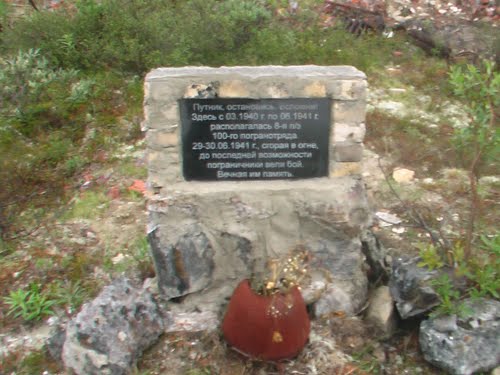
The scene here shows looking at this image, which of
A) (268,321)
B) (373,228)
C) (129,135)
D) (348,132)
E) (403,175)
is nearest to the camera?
(268,321)

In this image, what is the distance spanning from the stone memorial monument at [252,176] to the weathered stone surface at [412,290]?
0.30 meters

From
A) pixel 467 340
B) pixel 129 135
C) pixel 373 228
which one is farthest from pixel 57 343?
pixel 129 135

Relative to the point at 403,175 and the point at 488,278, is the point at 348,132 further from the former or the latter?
the point at 403,175

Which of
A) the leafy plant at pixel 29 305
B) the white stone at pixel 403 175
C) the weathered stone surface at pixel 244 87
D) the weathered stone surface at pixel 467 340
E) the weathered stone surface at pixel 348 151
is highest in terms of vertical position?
the weathered stone surface at pixel 244 87

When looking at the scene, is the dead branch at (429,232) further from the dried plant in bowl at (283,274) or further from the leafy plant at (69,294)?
the leafy plant at (69,294)

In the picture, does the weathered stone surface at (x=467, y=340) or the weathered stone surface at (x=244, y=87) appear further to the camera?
the weathered stone surface at (x=244, y=87)

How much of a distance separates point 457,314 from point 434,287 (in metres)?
0.18

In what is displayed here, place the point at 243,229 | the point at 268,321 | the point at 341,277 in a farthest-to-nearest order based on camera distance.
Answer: the point at 341,277
the point at 243,229
the point at 268,321

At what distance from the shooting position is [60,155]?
5066mm

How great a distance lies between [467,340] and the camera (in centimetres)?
301

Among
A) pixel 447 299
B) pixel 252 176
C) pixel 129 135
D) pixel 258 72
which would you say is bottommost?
pixel 447 299

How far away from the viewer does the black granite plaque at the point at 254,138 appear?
10.6 feet

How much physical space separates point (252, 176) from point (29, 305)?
1.59 meters

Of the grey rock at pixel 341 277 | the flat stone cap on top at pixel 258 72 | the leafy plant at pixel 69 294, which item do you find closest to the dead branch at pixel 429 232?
the grey rock at pixel 341 277
